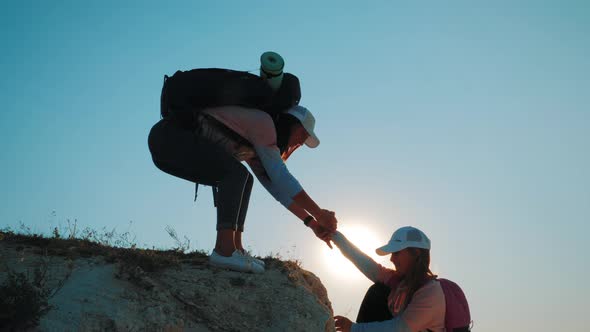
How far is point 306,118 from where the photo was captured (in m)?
6.70

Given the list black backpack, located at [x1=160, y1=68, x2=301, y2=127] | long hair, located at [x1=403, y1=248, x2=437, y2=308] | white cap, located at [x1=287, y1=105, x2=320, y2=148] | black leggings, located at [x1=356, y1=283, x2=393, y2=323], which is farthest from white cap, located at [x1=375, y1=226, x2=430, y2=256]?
black backpack, located at [x1=160, y1=68, x2=301, y2=127]

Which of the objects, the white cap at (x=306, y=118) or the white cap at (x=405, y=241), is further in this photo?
the white cap at (x=306, y=118)

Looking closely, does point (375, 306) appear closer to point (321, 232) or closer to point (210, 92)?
point (321, 232)

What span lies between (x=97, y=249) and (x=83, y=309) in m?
1.47

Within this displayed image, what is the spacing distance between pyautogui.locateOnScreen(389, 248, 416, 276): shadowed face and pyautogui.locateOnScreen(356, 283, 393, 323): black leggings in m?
0.27

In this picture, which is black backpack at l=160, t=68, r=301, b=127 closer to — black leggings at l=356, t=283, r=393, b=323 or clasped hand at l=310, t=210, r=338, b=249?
clasped hand at l=310, t=210, r=338, b=249

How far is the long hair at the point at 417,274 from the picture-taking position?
5.45 m

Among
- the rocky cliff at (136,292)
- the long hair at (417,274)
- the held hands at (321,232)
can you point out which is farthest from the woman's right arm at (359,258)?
the rocky cliff at (136,292)

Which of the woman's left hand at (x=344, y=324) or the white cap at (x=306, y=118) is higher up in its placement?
the white cap at (x=306, y=118)

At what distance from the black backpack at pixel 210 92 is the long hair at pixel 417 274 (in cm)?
212

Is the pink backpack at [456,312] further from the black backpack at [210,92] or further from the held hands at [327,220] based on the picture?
the black backpack at [210,92]

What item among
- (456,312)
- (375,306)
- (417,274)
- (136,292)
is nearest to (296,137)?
(375,306)

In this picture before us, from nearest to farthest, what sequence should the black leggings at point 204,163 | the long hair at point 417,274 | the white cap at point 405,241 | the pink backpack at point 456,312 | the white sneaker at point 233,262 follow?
the pink backpack at point 456,312 < the long hair at point 417,274 < the white cap at point 405,241 < the black leggings at point 204,163 < the white sneaker at point 233,262

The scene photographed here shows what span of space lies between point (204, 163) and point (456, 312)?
8.92 ft
